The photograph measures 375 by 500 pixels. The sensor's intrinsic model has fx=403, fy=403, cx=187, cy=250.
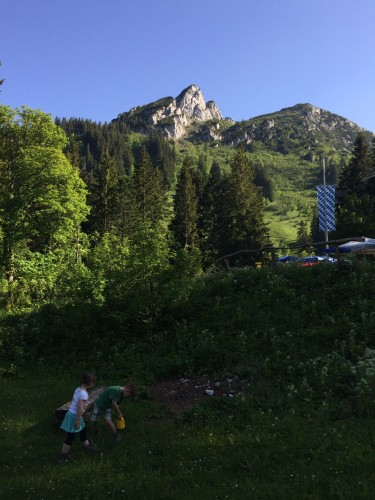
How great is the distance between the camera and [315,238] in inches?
3214

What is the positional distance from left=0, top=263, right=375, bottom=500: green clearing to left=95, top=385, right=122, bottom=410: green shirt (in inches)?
22.7

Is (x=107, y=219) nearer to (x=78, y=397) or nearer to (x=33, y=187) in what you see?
(x=33, y=187)

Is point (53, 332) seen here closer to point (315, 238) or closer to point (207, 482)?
point (207, 482)

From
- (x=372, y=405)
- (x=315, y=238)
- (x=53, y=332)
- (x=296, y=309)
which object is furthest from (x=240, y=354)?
(x=315, y=238)

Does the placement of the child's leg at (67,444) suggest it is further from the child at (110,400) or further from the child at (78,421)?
the child at (110,400)

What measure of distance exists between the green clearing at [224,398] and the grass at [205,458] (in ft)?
0.09

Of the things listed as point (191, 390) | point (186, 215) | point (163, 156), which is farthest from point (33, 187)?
point (163, 156)

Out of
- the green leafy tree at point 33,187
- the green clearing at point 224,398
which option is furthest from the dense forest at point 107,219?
the green clearing at point 224,398

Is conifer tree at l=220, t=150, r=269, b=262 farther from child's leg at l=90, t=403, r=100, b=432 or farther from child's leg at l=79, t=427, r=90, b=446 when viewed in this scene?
child's leg at l=79, t=427, r=90, b=446

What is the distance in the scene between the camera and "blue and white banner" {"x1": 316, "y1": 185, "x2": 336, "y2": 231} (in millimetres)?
24656

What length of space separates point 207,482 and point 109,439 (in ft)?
8.75

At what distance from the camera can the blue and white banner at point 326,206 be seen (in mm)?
24656

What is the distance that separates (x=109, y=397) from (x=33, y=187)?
71.2ft

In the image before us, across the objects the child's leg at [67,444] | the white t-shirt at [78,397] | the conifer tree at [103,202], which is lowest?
the child's leg at [67,444]
